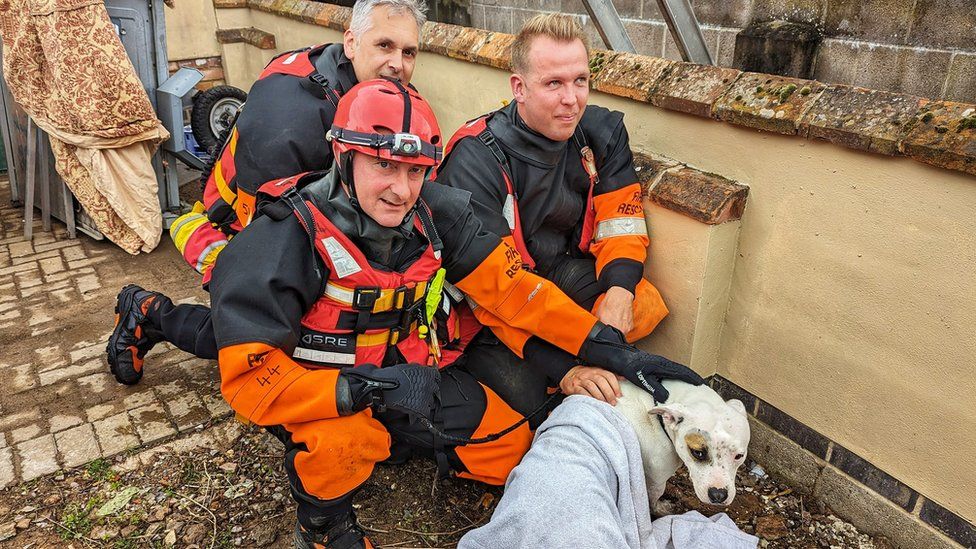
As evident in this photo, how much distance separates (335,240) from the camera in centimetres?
271

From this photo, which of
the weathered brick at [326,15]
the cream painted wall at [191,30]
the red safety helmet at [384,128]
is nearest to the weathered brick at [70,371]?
the red safety helmet at [384,128]

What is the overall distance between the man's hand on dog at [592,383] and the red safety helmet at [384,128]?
1114mm

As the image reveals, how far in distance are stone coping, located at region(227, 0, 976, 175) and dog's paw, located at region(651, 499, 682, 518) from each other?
1772 mm

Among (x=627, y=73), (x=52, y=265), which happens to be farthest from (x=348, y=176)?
(x=52, y=265)

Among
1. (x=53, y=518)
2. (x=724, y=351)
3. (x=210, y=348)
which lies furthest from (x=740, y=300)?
(x=53, y=518)

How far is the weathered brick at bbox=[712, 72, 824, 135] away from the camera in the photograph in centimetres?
296

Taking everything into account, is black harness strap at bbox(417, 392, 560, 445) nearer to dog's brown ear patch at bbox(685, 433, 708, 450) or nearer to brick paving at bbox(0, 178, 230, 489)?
dog's brown ear patch at bbox(685, 433, 708, 450)

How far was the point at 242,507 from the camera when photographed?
3281 mm

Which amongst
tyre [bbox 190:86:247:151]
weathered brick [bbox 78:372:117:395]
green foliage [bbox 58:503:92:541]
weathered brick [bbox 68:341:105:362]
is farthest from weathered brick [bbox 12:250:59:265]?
green foliage [bbox 58:503:92:541]

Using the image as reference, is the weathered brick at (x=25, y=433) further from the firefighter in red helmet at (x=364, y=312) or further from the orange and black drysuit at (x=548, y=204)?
the orange and black drysuit at (x=548, y=204)

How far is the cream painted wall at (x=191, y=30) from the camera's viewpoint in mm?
8469

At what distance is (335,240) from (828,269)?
212 centimetres

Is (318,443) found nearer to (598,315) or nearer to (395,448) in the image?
(395,448)

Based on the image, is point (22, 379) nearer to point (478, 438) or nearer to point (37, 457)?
point (37, 457)
